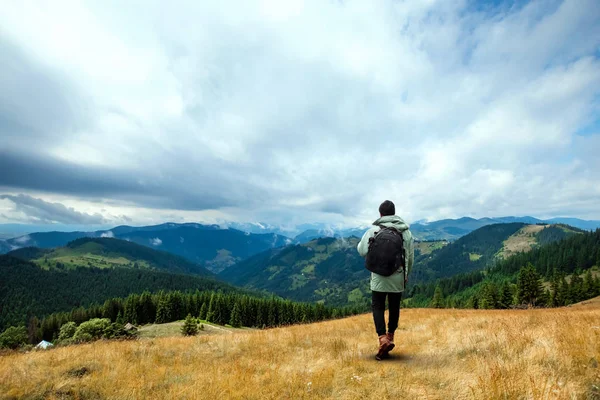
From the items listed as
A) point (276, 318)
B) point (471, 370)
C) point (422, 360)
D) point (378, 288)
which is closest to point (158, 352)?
point (378, 288)

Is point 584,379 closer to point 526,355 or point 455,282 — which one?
point 526,355

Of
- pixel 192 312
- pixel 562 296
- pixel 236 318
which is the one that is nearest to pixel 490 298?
pixel 562 296

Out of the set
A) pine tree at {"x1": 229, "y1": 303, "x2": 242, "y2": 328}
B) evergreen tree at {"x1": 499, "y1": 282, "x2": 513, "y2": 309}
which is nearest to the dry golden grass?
evergreen tree at {"x1": 499, "y1": 282, "x2": 513, "y2": 309}

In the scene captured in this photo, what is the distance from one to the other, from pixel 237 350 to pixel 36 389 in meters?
5.10

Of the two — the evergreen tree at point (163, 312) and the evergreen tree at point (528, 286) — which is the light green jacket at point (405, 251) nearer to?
the evergreen tree at point (528, 286)

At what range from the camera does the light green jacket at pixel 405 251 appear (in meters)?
7.36

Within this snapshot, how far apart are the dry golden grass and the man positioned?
637 millimetres

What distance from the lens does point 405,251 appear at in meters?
7.61

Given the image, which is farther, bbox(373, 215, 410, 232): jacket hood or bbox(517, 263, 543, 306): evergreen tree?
bbox(517, 263, 543, 306): evergreen tree

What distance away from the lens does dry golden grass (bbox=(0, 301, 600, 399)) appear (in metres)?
4.64

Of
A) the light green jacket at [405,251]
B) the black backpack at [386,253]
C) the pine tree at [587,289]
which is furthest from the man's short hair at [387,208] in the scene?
the pine tree at [587,289]

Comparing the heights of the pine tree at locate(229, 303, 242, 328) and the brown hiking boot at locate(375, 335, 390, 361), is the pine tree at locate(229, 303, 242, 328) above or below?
below

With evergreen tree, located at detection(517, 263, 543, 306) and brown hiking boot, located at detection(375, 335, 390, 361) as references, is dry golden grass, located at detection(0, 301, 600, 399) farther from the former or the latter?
evergreen tree, located at detection(517, 263, 543, 306)

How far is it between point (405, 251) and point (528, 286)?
242 feet
